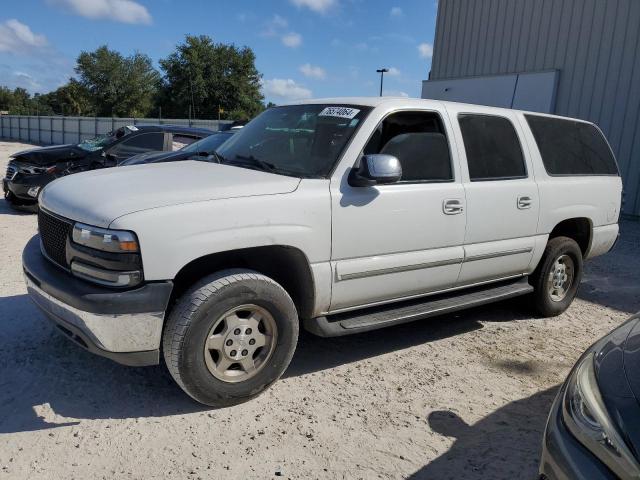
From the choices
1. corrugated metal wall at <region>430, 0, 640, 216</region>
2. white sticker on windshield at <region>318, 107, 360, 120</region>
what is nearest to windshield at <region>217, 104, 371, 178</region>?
white sticker on windshield at <region>318, 107, 360, 120</region>

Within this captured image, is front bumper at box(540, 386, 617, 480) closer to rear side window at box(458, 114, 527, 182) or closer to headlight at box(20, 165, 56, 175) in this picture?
rear side window at box(458, 114, 527, 182)

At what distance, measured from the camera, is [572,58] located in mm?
12375

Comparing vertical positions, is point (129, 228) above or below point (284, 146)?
below

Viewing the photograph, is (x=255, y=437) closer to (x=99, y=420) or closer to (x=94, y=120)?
(x=99, y=420)

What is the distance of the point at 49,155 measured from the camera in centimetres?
916

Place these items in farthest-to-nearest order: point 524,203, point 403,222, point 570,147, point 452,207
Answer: point 570,147
point 524,203
point 452,207
point 403,222

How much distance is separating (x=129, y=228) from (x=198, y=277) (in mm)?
606

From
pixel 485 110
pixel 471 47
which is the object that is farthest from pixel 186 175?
pixel 471 47

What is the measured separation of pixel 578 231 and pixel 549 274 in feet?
2.30

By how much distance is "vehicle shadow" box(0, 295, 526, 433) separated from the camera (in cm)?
324

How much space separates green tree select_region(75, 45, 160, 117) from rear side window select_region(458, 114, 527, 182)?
5547 cm

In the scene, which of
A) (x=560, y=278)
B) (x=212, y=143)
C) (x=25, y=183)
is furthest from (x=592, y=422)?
(x=25, y=183)

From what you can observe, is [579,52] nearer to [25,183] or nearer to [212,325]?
[25,183]

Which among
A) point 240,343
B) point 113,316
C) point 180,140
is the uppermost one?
point 180,140
